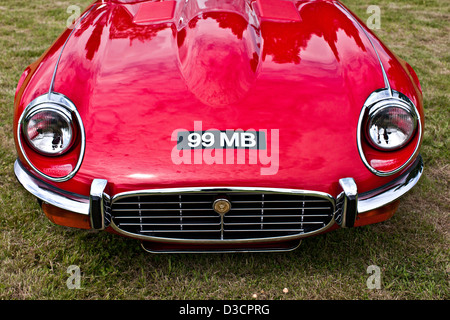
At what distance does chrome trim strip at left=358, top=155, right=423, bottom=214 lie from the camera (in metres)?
1.79

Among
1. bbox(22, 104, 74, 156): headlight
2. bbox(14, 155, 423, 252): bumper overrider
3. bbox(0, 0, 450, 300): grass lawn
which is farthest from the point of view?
bbox(0, 0, 450, 300): grass lawn

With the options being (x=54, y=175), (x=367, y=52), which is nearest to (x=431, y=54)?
(x=367, y=52)

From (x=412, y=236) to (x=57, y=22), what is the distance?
489 centimetres

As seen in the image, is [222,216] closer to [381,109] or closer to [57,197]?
[57,197]

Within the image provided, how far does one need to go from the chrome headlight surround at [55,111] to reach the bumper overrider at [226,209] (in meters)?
0.09

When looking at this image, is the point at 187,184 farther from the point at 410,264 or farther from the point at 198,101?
the point at 410,264

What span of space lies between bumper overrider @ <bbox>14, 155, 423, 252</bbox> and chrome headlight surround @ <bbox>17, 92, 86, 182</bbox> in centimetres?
9

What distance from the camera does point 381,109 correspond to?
1.83 metres

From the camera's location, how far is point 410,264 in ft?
6.93

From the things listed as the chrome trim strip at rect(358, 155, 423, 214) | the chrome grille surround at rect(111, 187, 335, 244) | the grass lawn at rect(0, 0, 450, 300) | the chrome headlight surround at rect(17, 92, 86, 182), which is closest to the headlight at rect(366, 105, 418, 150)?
the chrome trim strip at rect(358, 155, 423, 214)

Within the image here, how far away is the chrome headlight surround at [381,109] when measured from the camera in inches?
70.9

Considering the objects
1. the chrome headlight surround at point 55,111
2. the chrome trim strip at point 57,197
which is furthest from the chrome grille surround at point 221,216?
the chrome headlight surround at point 55,111

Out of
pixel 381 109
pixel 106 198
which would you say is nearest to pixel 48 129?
pixel 106 198

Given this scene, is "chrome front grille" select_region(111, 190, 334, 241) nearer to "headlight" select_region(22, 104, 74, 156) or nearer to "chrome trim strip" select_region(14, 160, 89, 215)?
"chrome trim strip" select_region(14, 160, 89, 215)
